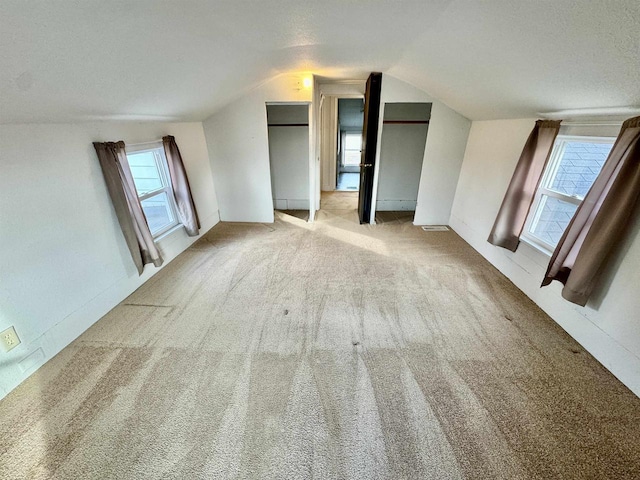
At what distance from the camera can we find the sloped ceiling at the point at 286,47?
1.09m

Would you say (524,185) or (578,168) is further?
(578,168)

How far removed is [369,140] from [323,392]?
11.2ft

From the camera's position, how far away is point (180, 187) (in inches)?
125

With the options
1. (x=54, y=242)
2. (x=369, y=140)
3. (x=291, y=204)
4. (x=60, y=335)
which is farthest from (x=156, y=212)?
(x=369, y=140)

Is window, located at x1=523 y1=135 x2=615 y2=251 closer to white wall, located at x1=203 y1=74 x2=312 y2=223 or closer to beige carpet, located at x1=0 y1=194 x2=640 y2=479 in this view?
beige carpet, located at x1=0 y1=194 x2=640 y2=479

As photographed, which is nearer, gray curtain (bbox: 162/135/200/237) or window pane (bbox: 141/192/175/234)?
gray curtain (bbox: 162/135/200/237)

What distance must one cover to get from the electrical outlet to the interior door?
3.83 m

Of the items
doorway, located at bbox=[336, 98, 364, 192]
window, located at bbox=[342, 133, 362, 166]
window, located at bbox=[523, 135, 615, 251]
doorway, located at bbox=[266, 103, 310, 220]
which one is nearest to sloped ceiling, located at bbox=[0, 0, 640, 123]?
window, located at bbox=[523, 135, 615, 251]

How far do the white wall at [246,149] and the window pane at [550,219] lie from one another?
3.03 metres

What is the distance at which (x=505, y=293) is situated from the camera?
254 cm

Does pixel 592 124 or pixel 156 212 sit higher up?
pixel 592 124

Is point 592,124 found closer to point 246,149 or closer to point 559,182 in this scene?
point 559,182

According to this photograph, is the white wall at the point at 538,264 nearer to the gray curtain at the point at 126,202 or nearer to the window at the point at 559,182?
the window at the point at 559,182

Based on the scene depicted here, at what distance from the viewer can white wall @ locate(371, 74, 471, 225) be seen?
358 cm
